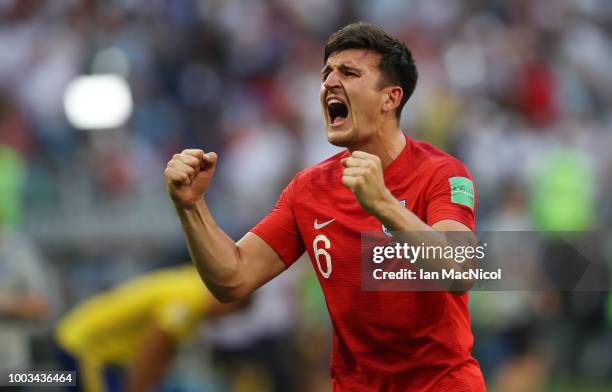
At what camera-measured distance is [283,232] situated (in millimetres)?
5332

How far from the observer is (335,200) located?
522 cm

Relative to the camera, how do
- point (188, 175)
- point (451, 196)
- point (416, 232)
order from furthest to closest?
1. point (188, 175)
2. point (451, 196)
3. point (416, 232)

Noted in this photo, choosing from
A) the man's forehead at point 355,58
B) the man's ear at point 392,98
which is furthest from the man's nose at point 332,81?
the man's ear at point 392,98

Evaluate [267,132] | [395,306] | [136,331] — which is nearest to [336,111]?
[395,306]

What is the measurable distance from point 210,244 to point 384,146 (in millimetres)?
856

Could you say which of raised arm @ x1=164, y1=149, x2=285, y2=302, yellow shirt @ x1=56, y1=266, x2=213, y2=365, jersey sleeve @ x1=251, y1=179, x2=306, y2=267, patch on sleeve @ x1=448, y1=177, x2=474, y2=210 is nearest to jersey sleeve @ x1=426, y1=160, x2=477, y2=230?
patch on sleeve @ x1=448, y1=177, x2=474, y2=210

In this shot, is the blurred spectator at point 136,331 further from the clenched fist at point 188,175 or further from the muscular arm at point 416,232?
the muscular arm at point 416,232

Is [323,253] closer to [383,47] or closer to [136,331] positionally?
[383,47]

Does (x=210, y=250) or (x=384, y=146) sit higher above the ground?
(x=384, y=146)

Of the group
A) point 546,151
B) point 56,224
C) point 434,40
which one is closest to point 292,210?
point 56,224

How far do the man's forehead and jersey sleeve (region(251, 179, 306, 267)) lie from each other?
587mm

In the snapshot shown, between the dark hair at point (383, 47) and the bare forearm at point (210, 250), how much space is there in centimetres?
91

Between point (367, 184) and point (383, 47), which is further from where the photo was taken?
point (383, 47)

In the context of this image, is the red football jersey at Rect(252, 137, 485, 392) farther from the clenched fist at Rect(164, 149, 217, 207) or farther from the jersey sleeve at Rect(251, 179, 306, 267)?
the clenched fist at Rect(164, 149, 217, 207)
